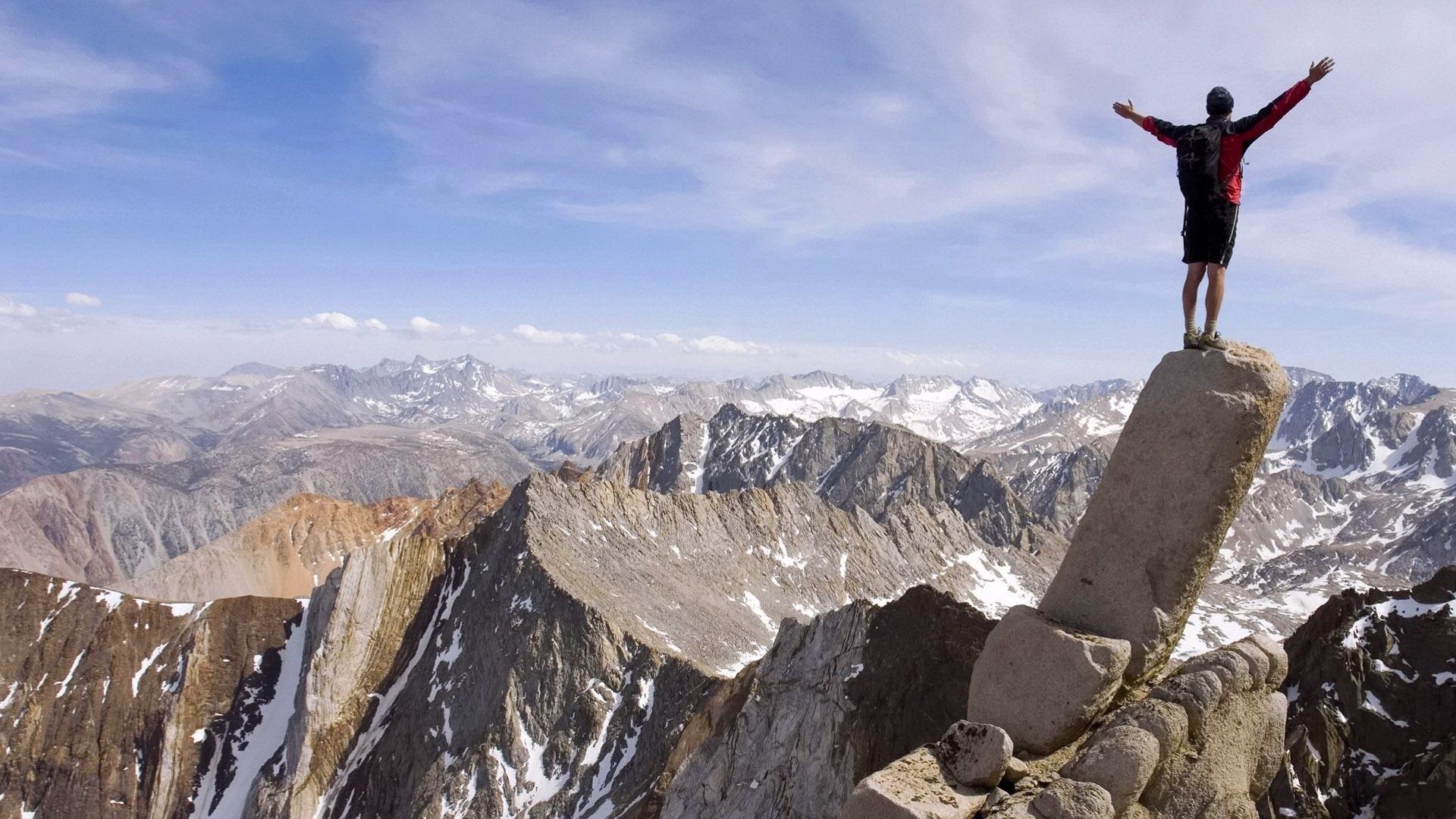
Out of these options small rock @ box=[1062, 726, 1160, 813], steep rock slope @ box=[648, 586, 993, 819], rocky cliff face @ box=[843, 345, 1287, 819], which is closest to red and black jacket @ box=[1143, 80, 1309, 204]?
rocky cliff face @ box=[843, 345, 1287, 819]

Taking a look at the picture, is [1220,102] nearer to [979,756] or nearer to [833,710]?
[979,756]

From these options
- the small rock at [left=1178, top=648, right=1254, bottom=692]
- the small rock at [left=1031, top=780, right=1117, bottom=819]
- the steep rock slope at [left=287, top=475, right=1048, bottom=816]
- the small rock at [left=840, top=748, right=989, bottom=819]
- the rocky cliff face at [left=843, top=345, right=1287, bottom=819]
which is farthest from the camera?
the steep rock slope at [left=287, top=475, right=1048, bottom=816]

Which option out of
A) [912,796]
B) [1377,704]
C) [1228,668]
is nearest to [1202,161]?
[1228,668]

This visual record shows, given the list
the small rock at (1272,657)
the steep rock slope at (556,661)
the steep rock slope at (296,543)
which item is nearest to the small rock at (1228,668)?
the small rock at (1272,657)

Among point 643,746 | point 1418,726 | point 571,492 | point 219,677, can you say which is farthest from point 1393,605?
point 219,677

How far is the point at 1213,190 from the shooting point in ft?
39.6

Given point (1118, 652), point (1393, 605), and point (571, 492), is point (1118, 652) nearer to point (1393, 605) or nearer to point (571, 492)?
point (1393, 605)

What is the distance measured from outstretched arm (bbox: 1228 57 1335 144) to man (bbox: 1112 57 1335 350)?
1cm

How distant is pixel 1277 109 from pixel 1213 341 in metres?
3.53

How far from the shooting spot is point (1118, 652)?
1195cm

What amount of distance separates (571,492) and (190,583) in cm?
10817

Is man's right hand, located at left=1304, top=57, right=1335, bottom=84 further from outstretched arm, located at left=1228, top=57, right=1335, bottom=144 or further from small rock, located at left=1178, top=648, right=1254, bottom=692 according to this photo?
small rock, located at left=1178, top=648, right=1254, bottom=692

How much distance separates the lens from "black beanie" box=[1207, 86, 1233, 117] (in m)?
12.2

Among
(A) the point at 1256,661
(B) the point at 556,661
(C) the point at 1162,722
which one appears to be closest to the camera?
(C) the point at 1162,722
